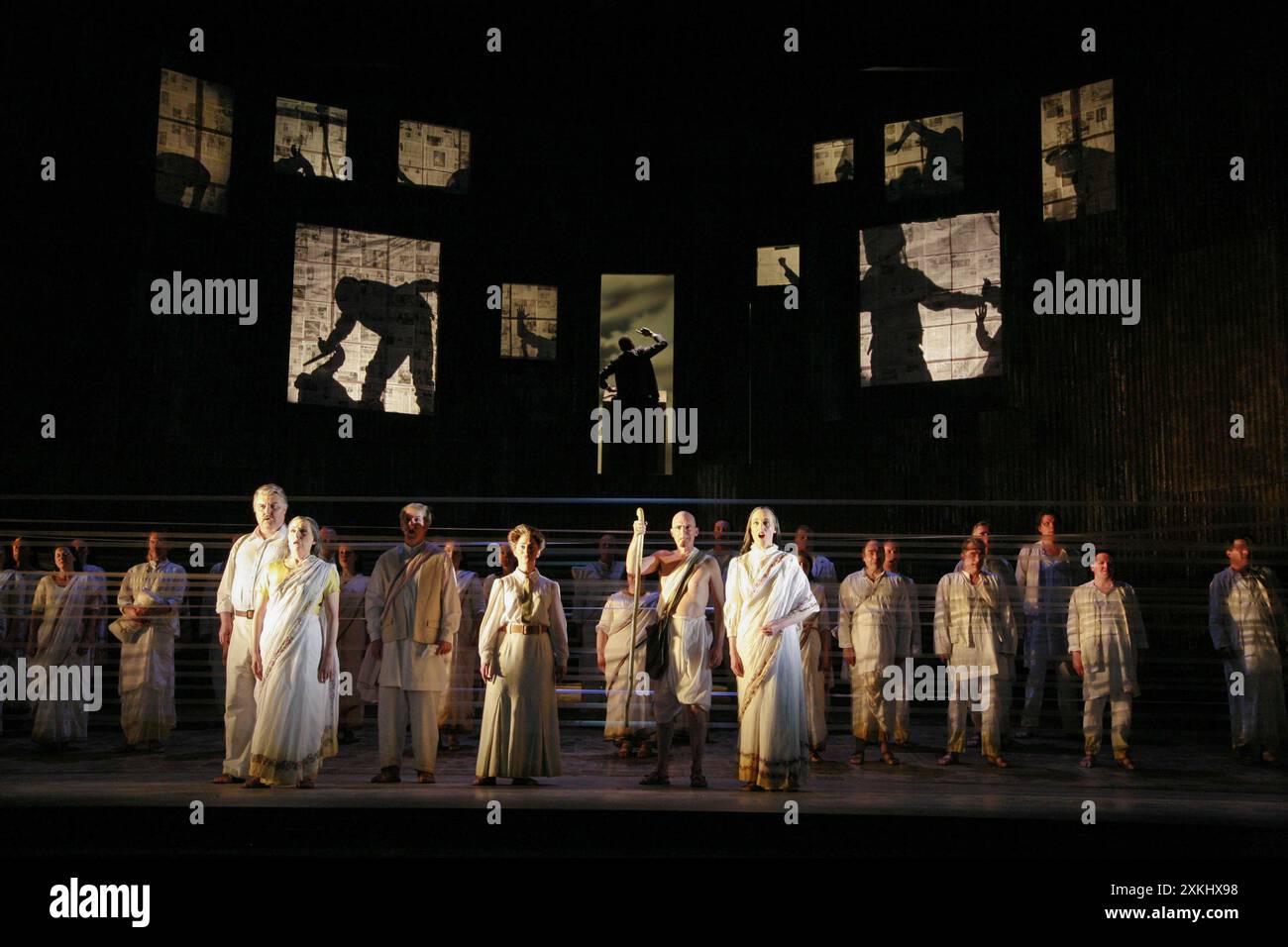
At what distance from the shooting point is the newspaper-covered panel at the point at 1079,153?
38.1ft

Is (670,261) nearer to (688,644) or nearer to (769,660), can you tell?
(688,644)

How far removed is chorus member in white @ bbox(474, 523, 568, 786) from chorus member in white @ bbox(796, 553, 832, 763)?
224 centimetres

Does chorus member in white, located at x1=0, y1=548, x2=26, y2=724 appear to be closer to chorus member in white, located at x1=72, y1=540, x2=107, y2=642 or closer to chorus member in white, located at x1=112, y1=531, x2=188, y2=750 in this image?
chorus member in white, located at x1=72, y1=540, x2=107, y2=642

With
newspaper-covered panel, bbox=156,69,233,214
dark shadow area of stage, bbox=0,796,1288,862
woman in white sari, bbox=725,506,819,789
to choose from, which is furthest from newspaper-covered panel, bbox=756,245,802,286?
dark shadow area of stage, bbox=0,796,1288,862

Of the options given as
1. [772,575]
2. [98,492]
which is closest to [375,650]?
[772,575]

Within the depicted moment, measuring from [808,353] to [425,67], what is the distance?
5.78m

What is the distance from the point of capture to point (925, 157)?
13.1m

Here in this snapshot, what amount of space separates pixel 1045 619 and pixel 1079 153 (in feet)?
18.8

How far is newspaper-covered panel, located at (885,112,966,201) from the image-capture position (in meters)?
13.0

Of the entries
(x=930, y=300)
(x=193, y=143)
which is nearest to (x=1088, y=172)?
(x=930, y=300)

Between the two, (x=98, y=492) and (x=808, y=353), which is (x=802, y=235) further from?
(x=98, y=492)

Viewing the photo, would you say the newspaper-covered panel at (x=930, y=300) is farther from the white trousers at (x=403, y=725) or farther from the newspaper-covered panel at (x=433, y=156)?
the white trousers at (x=403, y=725)

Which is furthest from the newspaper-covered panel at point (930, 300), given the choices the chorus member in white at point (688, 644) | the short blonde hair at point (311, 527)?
the short blonde hair at point (311, 527)

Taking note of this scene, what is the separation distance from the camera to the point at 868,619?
8.00 m
